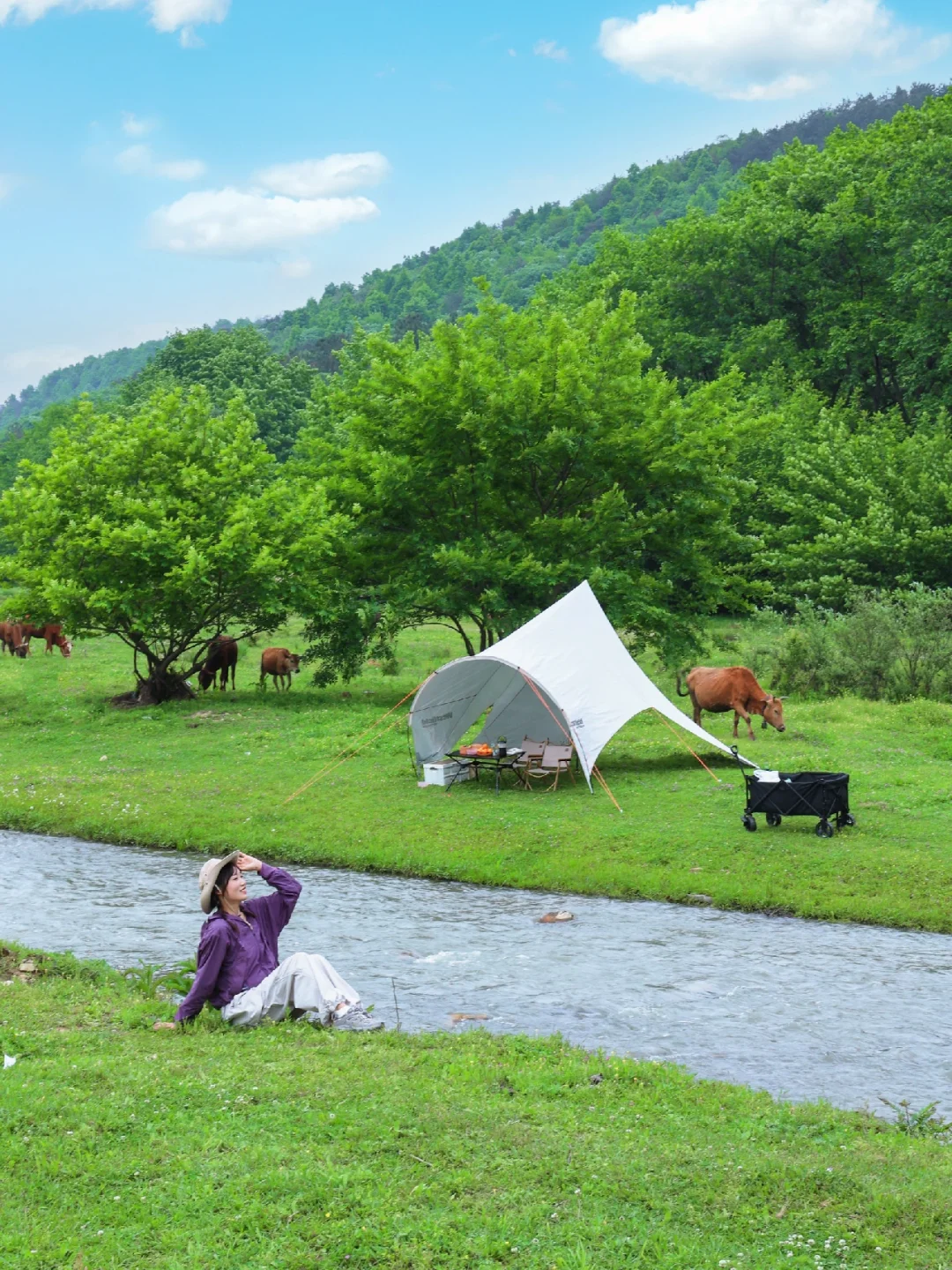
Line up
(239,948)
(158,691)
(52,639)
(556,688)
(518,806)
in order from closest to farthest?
(239,948), (518,806), (556,688), (158,691), (52,639)

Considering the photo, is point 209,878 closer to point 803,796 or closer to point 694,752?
point 803,796

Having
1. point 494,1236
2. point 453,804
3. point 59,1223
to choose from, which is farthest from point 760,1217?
point 453,804

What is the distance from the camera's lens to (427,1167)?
738 centimetres

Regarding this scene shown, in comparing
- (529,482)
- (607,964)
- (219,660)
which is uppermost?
(529,482)

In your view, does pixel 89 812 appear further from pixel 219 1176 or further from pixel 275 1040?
pixel 219 1176

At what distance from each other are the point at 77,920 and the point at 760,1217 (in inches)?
443

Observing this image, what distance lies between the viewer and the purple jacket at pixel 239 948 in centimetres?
1038

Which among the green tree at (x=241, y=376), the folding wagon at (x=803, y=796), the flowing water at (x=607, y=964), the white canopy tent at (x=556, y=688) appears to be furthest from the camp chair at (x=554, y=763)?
the green tree at (x=241, y=376)

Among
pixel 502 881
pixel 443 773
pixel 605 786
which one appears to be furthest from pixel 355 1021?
pixel 443 773

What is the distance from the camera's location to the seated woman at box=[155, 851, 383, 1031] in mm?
10398

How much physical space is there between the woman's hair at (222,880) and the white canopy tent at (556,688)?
10.8 metres

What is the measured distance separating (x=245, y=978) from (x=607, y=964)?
15.0 feet

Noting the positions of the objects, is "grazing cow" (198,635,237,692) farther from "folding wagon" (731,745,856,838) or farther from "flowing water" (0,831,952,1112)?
"folding wagon" (731,745,856,838)

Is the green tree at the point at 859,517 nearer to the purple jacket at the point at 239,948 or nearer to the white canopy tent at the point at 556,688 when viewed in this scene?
the white canopy tent at the point at 556,688
